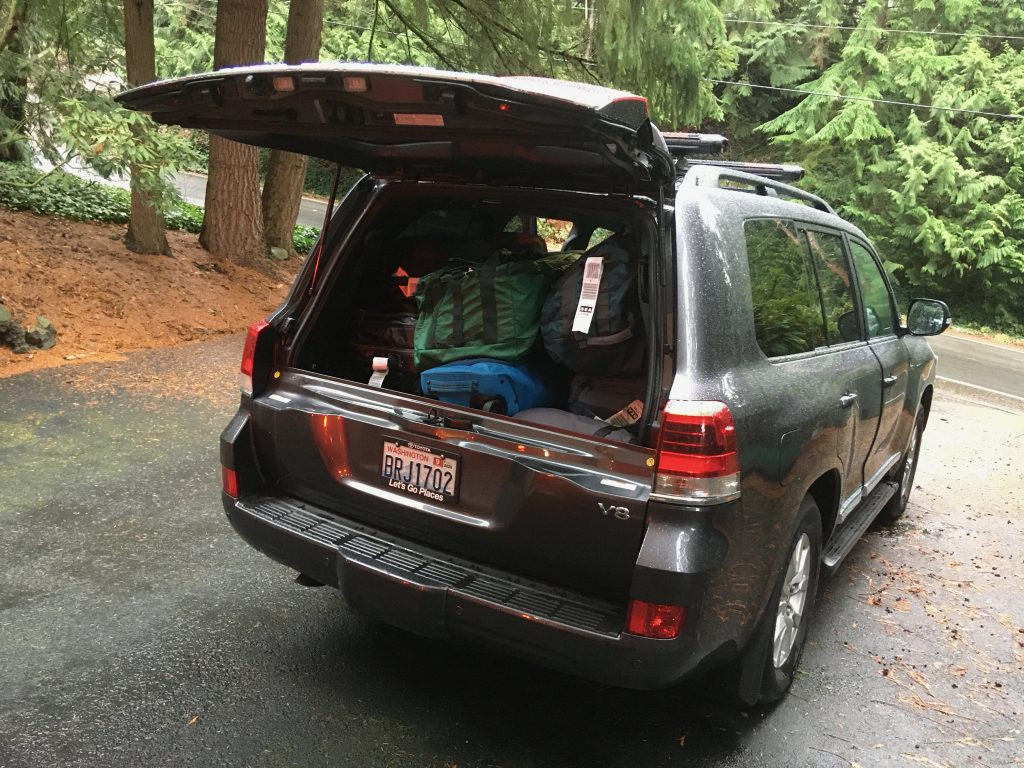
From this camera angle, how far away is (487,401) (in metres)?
3.07

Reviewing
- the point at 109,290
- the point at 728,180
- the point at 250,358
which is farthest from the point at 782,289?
the point at 109,290

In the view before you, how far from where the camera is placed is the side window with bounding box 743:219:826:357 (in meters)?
2.91

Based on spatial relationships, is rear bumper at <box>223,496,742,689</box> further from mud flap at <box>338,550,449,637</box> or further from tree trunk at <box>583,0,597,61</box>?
tree trunk at <box>583,0,597,61</box>

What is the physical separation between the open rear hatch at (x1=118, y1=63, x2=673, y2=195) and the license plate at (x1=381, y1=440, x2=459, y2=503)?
1104 millimetres

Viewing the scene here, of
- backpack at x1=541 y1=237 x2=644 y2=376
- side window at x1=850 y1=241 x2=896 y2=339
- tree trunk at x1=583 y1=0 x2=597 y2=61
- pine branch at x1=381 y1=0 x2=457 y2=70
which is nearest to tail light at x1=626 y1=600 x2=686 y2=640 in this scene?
backpack at x1=541 y1=237 x2=644 y2=376

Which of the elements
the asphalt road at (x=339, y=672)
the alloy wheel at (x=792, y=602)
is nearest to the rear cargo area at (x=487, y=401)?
the asphalt road at (x=339, y=672)

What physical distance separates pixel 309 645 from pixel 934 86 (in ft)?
78.1

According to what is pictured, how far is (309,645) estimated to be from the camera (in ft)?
11.0

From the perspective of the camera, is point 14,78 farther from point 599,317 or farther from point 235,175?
point 599,317

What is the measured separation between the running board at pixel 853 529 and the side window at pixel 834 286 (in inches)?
36.5

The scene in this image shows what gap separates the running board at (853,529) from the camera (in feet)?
11.6

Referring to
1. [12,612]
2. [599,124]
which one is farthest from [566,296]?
[12,612]

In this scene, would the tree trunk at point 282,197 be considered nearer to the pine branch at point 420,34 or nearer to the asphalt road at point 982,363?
the pine branch at point 420,34

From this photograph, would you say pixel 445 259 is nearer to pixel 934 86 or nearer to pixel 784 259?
pixel 784 259
